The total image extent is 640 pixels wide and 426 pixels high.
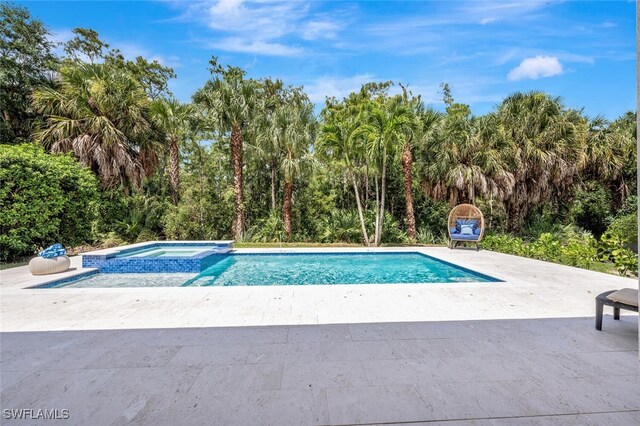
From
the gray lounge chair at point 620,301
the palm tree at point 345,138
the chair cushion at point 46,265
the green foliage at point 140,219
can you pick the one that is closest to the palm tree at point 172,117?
the green foliage at point 140,219


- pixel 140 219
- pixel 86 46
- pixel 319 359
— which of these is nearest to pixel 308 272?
pixel 319 359

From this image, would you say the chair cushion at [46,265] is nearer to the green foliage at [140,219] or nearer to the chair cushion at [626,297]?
the green foliage at [140,219]

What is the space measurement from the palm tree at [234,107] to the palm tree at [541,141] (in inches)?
433

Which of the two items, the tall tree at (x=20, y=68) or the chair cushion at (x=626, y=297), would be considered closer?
the chair cushion at (x=626, y=297)

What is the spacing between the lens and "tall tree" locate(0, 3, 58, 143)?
11188 mm

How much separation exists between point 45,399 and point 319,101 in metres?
21.6

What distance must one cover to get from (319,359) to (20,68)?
15.8 meters

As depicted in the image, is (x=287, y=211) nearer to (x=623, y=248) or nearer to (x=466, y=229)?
(x=466, y=229)

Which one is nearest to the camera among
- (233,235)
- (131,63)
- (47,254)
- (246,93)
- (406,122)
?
(47,254)

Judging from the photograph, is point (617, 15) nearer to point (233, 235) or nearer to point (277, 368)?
point (277, 368)

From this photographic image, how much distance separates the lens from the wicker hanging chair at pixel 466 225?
35.4ft

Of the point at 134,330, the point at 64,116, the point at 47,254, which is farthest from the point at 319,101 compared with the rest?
the point at 134,330

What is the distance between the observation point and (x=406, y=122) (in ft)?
36.2

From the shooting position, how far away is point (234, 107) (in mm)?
12383
